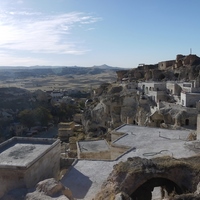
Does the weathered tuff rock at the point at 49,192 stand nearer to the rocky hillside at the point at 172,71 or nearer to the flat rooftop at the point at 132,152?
the flat rooftop at the point at 132,152

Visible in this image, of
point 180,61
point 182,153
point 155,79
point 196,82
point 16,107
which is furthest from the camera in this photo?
point 16,107

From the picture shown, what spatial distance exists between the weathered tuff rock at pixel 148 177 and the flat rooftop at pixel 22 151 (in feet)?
10.8

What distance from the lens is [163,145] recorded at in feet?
48.1

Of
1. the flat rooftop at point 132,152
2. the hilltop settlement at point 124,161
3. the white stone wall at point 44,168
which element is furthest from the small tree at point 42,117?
the white stone wall at point 44,168

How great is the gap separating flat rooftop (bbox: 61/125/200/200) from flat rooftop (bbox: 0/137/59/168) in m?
1.53

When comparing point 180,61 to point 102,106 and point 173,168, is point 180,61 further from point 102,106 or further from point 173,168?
point 173,168

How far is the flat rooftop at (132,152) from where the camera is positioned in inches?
429

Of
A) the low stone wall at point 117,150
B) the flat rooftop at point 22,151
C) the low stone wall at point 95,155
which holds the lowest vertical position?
the low stone wall at point 95,155

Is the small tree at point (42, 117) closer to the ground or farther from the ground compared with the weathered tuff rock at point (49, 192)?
closer to the ground

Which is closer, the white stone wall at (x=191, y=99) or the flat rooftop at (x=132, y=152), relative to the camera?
the flat rooftop at (x=132, y=152)

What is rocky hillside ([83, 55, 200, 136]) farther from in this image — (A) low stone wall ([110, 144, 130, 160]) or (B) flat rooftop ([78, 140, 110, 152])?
(A) low stone wall ([110, 144, 130, 160])

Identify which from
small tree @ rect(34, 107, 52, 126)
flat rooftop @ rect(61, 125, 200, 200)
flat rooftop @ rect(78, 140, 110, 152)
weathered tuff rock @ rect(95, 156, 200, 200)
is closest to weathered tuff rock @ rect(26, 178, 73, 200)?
weathered tuff rock @ rect(95, 156, 200, 200)

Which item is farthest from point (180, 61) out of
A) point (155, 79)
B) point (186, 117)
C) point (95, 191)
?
point (95, 191)

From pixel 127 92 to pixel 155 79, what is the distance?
10.4 m
